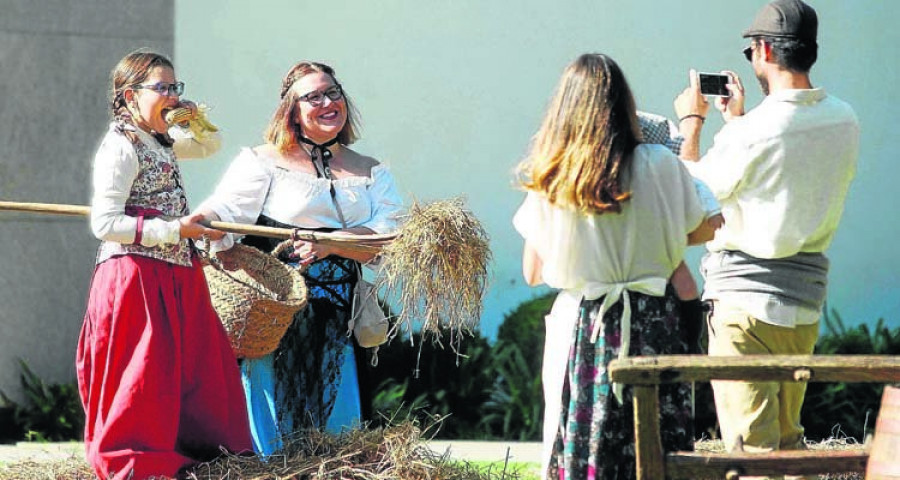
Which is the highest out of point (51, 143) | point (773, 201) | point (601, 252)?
point (51, 143)

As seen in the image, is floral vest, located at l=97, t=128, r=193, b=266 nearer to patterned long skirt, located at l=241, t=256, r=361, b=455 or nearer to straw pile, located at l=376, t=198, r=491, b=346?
patterned long skirt, located at l=241, t=256, r=361, b=455

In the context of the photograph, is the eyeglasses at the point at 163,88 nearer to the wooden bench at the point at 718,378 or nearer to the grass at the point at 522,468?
the grass at the point at 522,468

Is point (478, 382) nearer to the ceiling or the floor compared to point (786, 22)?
nearer to the floor

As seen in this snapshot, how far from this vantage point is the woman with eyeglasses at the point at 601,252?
162 inches

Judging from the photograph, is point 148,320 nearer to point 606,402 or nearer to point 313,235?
point 313,235

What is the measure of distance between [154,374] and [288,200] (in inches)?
29.6

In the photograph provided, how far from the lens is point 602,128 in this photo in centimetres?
411

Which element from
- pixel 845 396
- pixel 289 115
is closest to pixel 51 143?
pixel 289 115

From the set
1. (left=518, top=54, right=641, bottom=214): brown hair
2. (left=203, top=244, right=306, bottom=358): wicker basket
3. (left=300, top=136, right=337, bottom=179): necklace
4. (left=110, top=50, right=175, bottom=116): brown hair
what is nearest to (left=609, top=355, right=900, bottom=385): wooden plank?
(left=518, top=54, right=641, bottom=214): brown hair

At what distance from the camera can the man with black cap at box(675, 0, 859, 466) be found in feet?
15.4

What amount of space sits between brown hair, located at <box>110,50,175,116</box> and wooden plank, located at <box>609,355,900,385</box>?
203 centimetres

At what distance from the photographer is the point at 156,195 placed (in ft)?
17.0

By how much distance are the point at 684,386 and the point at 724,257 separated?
2.55ft

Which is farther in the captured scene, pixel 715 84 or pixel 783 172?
pixel 715 84
